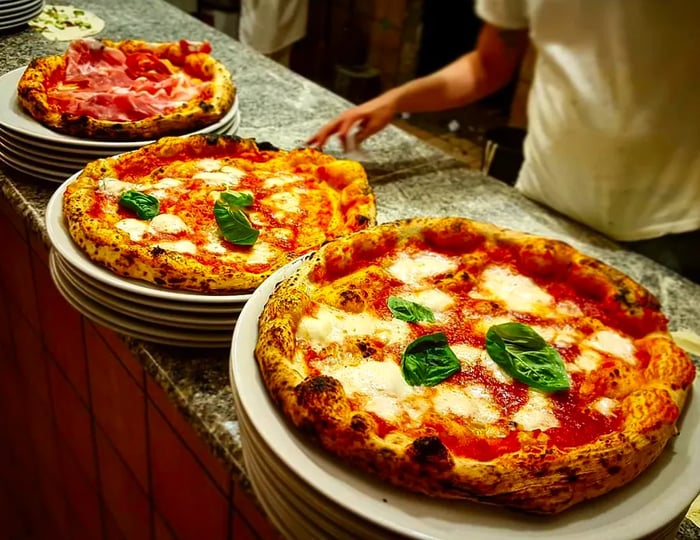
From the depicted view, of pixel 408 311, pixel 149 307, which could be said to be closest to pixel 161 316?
pixel 149 307

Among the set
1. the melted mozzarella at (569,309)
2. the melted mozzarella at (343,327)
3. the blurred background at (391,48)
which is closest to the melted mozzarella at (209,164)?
the melted mozzarella at (343,327)

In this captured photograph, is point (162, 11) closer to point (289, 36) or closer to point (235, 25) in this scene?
point (289, 36)

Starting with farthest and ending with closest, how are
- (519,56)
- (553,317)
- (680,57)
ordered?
(519,56) < (680,57) < (553,317)

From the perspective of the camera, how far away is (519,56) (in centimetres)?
207

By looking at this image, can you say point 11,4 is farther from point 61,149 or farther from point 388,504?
point 388,504

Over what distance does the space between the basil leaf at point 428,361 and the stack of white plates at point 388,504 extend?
208 mm

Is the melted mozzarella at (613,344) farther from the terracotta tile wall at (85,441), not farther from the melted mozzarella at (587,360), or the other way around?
the terracotta tile wall at (85,441)

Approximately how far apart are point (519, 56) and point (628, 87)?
1.35 ft

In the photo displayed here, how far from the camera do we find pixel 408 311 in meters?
1.12

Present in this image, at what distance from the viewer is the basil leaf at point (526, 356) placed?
100 cm

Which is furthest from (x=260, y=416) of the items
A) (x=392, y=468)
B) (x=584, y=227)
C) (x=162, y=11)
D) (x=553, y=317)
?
(x=162, y=11)

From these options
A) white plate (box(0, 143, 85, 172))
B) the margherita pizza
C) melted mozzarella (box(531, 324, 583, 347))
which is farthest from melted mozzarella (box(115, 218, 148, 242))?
melted mozzarella (box(531, 324, 583, 347))

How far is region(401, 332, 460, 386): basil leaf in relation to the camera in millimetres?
987

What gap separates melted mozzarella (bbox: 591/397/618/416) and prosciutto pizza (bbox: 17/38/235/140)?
1.13m
